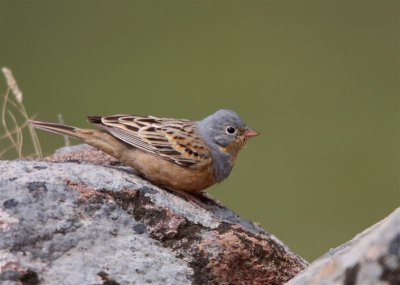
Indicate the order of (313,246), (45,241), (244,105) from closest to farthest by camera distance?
1. (45,241)
2. (313,246)
3. (244,105)

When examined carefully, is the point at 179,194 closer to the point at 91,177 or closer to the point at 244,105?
the point at 91,177

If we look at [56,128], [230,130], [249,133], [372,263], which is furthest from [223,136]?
[372,263]

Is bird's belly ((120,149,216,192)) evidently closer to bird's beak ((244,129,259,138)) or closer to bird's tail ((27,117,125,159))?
bird's tail ((27,117,125,159))

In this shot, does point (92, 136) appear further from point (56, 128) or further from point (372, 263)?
point (372, 263)

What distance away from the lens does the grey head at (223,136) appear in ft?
25.1

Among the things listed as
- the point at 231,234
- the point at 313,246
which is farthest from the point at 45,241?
the point at 313,246

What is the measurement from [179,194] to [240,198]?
30.6 feet

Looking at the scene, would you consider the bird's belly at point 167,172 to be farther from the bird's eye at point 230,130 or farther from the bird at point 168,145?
the bird's eye at point 230,130

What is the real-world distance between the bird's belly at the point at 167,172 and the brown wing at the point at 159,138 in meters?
0.06

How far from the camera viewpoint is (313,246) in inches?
595

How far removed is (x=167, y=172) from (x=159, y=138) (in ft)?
→ 1.39

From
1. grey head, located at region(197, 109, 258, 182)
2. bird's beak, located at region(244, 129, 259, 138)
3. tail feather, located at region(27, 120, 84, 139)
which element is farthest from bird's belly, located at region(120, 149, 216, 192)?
bird's beak, located at region(244, 129, 259, 138)

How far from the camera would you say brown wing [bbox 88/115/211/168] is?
736 cm

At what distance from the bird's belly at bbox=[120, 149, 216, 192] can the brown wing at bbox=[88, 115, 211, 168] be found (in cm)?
6
